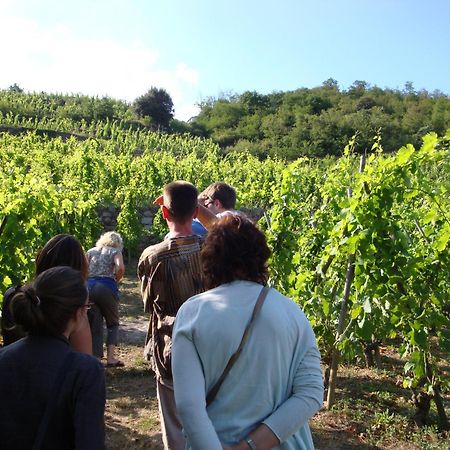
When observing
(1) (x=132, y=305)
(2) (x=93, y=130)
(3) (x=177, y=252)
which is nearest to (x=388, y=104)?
(2) (x=93, y=130)

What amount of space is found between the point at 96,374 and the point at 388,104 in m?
52.3

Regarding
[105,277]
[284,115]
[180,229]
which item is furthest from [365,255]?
[284,115]

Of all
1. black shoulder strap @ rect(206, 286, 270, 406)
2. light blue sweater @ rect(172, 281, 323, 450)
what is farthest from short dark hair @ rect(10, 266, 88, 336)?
black shoulder strap @ rect(206, 286, 270, 406)

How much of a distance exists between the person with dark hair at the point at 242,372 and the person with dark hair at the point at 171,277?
89 centimetres

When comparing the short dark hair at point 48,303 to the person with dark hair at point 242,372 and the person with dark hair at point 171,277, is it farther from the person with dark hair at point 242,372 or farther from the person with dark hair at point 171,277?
the person with dark hair at point 171,277

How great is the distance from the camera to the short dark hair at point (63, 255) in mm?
2361

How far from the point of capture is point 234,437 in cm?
158

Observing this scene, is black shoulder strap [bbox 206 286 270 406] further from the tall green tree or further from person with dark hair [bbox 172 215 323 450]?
the tall green tree

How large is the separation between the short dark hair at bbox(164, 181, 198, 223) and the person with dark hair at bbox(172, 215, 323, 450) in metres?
0.90

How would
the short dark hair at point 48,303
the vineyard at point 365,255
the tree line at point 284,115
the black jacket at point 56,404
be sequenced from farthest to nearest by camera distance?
1. the tree line at point 284,115
2. the vineyard at point 365,255
3. the short dark hair at point 48,303
4. the black jacket at point 56,404

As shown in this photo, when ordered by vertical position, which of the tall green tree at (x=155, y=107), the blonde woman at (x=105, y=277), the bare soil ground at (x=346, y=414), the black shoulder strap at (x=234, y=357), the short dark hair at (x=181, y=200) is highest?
the tall green tree at (x=155, y=107)

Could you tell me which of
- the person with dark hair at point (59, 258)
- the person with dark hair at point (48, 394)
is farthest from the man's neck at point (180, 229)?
the person with dark hair at point (48, 394)

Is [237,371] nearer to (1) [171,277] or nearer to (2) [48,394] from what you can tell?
(2) [48,394]

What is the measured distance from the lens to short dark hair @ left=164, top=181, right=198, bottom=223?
97.5 inches
